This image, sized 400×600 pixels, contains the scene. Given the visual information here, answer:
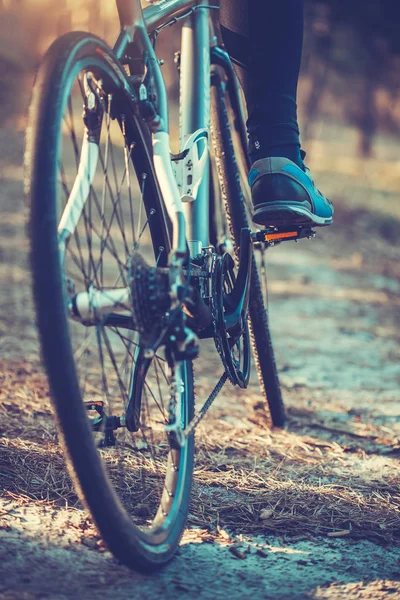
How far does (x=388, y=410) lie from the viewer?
8.00 ft

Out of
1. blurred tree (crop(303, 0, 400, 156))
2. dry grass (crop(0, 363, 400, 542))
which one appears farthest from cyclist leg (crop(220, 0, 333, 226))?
blurred tree (crop(303, 0, 400, 156))

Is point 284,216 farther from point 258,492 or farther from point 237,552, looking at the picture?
point 237,552

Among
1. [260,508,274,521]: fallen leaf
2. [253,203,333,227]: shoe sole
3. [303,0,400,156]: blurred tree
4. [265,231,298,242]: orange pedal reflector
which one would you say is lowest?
[260,508,274,521]: fallen leaf

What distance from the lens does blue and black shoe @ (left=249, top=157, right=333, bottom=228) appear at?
1.66 metres

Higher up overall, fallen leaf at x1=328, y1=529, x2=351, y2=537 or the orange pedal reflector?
the orange pedal reflector

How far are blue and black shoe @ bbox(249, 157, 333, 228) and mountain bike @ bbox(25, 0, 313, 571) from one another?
8 centimetres

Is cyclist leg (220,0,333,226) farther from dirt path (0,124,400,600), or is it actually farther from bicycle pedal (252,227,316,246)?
dirt path (0,124,400,600)

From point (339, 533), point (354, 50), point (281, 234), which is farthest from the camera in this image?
point (354, 50)

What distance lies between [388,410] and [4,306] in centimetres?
196

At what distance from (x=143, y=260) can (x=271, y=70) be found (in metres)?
0.71

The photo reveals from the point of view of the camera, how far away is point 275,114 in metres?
1.69

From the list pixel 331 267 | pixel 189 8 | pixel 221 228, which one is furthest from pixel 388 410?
pixel 331 267

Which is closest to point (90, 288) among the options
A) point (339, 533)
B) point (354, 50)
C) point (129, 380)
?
point (129, 380)

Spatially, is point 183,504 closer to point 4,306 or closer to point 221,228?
point 221,228
